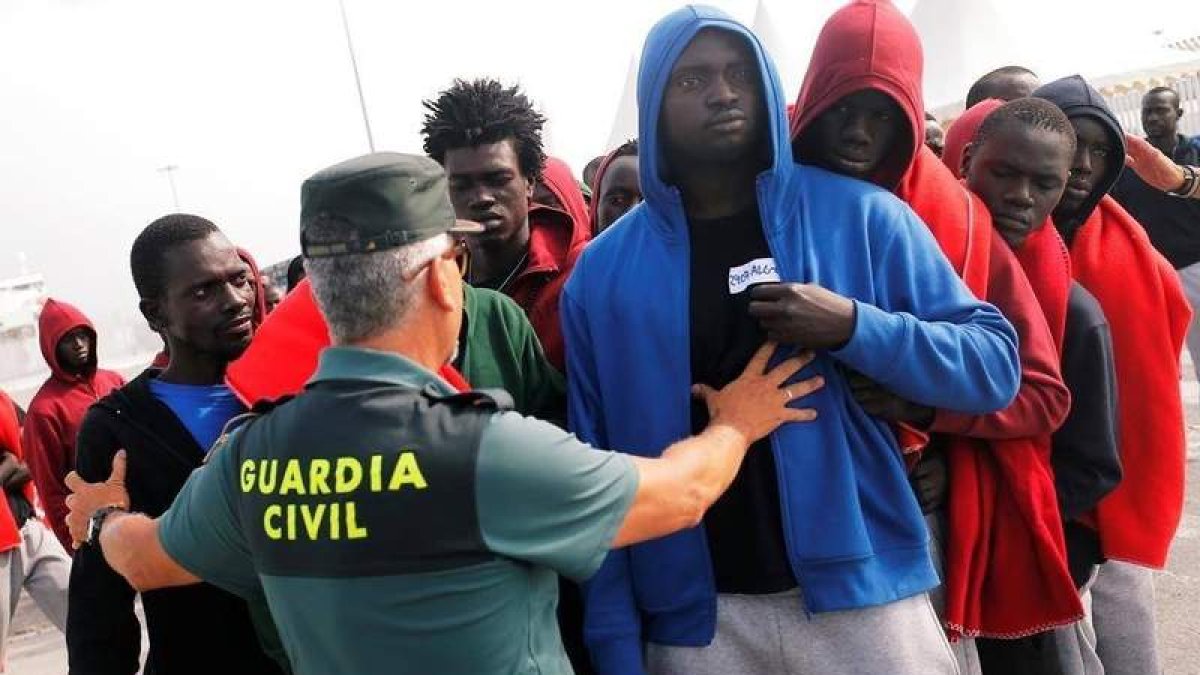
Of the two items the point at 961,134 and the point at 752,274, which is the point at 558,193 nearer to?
the point at 961,134

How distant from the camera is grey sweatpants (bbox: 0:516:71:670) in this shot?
17.1ft

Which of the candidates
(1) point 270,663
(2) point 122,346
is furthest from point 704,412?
(2) point 122,346

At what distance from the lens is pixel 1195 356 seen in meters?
6.81

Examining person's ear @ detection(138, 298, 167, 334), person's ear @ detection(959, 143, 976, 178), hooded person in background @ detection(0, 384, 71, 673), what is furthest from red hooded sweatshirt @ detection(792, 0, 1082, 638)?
hooded person in background @ detection(0, 384, 71, 673)

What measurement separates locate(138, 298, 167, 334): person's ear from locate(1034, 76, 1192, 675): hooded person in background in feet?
7.49

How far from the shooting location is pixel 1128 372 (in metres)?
2.56

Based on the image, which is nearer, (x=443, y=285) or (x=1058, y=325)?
(x=443, y=285)

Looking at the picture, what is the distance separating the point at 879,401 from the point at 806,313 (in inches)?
10.5

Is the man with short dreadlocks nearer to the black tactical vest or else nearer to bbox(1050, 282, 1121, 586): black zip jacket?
the black tactical vest

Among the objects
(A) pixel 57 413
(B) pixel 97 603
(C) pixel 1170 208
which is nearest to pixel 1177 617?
(C) pixel 1170 208

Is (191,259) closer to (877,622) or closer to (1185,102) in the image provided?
(877,622)

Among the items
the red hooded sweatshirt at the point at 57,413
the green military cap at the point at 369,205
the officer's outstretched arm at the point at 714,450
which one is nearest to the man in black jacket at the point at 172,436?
→ the green military cap at the point at 369,205

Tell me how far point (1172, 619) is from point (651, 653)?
2978 millimetres

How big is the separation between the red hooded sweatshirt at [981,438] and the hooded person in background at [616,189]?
1104 mm
